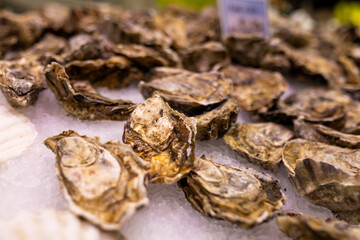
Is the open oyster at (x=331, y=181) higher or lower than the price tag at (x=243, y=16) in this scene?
lower

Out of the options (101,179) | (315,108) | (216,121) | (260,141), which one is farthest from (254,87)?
(101,179)

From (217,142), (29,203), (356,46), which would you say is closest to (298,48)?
(356,46)

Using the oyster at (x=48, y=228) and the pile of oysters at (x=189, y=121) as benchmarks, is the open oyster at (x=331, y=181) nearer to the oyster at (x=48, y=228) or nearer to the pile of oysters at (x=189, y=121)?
the pile of oysters at (x=189, y=121)

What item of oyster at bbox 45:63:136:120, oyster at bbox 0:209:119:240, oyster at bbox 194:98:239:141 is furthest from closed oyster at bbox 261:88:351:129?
oyster at bbox 0:209:119:240

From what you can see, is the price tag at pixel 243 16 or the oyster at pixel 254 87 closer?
the oyster at pixel 254 87

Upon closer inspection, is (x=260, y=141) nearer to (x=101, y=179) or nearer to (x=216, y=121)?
(x=216, y=121)

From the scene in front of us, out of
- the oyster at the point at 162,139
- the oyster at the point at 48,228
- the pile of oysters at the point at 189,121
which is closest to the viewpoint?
the oyster at the point at 48,228

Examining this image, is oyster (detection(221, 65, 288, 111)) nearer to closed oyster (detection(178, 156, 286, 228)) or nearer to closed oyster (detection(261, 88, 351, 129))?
closed oyster (detection(261, 88, 351, 129))

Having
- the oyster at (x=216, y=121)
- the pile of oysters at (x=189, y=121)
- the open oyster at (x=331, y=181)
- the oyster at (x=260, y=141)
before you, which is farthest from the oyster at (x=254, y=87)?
the open oyster at (x=331, y=181)
